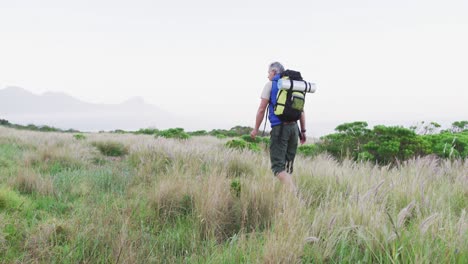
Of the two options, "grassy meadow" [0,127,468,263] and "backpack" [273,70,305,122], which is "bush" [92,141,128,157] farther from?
"backpack" [273,70,305,122]

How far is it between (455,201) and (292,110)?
93.9 inches

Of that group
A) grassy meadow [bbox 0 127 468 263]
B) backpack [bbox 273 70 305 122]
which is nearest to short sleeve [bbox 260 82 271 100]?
backpack [bbox 273 70 305 122]

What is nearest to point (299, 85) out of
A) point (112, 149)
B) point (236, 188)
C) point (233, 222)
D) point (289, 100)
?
point (289, 100)

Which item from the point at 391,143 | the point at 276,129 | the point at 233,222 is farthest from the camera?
the point at 391,143

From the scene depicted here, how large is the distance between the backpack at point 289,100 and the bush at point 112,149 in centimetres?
776

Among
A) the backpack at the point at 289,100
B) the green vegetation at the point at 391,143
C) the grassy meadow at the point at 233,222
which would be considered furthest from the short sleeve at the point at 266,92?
the green vegetation at the point at 391,143

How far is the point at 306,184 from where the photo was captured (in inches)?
184

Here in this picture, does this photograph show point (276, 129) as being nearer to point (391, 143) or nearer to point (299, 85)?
point (299, 85)

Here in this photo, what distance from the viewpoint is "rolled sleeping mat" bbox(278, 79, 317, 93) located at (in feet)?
14.8

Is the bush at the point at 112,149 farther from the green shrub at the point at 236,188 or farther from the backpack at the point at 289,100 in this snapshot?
the green shrub at the point at 236,188

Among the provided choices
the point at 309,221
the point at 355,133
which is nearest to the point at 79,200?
the point at 309,221

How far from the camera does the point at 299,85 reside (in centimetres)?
461

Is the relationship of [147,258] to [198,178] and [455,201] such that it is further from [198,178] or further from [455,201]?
[455,201]

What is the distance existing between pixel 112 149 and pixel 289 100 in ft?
27.8
